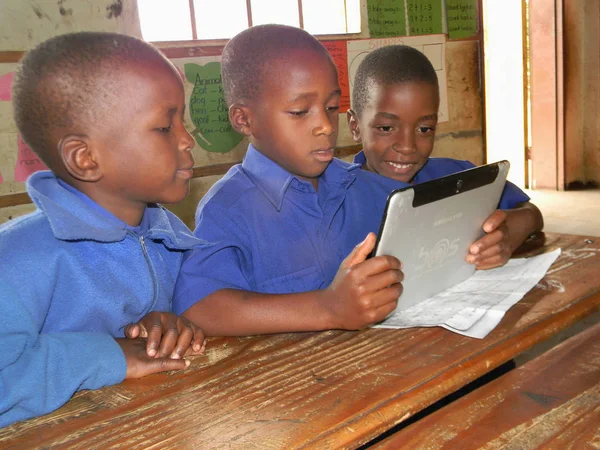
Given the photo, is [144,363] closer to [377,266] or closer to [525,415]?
[377,266]

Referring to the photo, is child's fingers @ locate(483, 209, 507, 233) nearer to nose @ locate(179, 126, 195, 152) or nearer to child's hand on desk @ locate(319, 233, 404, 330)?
child's hand on desk @ locate(319, 233, 404, 330)

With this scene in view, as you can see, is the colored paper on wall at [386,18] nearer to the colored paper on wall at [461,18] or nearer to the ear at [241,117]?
the colored paper on wall at [461,18]

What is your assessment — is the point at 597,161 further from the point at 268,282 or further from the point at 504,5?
the point at 268,282

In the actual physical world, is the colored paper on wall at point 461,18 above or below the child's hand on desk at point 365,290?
above

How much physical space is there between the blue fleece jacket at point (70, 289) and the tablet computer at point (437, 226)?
0.37 metres

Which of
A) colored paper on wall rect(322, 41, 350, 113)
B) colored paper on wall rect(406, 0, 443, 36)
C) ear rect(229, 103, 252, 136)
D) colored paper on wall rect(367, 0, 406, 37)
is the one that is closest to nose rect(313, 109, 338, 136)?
ear rect(229, 103, 252, 136)

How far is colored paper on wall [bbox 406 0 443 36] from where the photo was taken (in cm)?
382

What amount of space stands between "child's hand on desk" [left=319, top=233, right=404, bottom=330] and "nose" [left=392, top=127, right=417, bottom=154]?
751mm

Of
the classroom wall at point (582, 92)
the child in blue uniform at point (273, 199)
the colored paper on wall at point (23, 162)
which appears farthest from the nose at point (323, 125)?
the classroom wall at point (582, 92)

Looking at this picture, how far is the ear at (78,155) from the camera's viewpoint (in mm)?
975

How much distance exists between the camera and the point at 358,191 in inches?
56.2

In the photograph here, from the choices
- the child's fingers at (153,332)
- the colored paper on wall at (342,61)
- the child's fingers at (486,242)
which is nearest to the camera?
the child's fingers at (153,332)

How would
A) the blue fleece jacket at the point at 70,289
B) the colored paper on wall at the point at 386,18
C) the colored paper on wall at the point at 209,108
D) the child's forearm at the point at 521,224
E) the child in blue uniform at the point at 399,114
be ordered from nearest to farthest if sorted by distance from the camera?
1. the blue fleece jacket at the point at 70,289
2. the child's forearm at the point at 521,224
3. the child in blue uniform at the point at 399,114
4. the colored paper on wall at the point at 209,108
5. the colored paper on wall at the point at 386,18

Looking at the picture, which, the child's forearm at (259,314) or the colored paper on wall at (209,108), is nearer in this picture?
the child's forearm at (259,314)
